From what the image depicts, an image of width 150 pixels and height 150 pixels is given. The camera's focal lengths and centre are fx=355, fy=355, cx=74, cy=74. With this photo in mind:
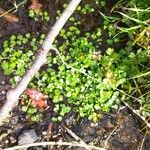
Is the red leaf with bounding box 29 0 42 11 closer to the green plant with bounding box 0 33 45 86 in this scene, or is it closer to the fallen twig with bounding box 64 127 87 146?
the green plant with bounding box 0 33 45 86

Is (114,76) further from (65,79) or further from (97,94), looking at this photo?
(65,79)

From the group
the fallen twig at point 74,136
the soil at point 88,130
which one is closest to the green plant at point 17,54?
the soil at point 88,130

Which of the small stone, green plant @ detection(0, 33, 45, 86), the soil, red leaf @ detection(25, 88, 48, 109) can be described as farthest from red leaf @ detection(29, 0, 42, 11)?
the small stone

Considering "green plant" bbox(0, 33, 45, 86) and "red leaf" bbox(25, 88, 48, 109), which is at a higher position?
"green plant" bbox(0, 33, 45, 86)

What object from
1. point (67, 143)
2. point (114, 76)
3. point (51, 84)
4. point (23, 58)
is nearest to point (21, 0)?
point (23, 58)

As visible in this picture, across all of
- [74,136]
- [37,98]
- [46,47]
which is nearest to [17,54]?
[37,98]

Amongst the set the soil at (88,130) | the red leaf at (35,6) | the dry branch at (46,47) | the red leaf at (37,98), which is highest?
the red leaf at (35,6)

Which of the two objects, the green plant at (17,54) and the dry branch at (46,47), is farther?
the green plant at (17,54)

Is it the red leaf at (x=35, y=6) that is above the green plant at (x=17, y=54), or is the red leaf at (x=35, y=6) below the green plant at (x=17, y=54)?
above

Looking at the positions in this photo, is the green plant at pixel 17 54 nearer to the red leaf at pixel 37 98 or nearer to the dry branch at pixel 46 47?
the red leaf at pixel 37 98
